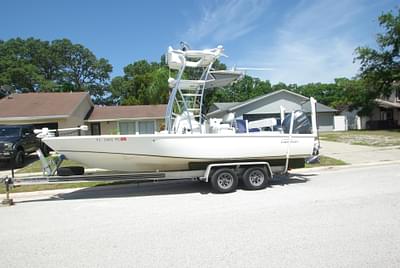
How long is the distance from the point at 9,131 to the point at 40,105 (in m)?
9.05

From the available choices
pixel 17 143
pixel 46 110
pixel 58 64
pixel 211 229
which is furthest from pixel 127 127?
pixel 58 64

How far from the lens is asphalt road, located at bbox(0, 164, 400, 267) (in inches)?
142

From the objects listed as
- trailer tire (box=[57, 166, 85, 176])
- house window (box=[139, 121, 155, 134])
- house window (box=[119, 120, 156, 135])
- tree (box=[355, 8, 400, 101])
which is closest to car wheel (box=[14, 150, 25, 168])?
trailer tire (box=[57, 166, 85, 176])

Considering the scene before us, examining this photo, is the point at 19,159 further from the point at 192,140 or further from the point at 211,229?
the point at 211,229

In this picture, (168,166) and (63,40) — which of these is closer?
(168,166)

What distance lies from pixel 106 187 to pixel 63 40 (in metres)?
56.2

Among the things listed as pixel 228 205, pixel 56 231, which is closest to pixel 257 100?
pixel 228 205

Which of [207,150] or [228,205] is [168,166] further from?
[228,205]

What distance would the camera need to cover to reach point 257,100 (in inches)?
1224

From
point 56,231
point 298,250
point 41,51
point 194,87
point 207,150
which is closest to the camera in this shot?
point 298,250

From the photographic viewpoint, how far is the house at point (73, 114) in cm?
2002

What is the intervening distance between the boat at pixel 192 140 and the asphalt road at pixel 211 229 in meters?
0.86

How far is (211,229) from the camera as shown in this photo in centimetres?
459

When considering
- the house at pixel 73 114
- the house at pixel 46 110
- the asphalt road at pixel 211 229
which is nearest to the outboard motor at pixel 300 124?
the asphalt road at pixel 211 229
